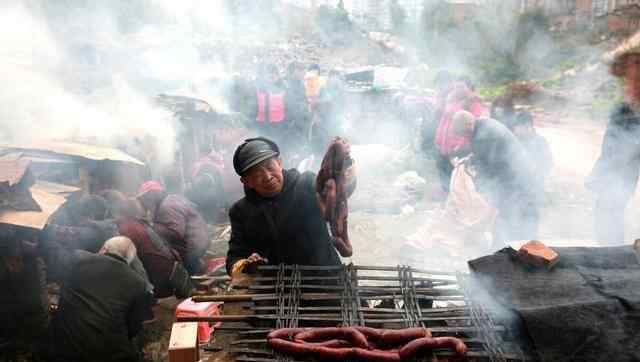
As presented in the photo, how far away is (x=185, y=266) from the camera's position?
237 inches

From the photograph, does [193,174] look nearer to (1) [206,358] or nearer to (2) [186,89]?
(2) [186,89]

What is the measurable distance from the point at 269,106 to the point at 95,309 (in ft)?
20.4

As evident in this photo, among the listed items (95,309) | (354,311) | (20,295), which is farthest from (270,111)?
(354,311)

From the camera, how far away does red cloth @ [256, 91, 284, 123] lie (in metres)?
9.84

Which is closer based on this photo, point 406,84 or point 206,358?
point 206,358

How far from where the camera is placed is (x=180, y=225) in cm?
587

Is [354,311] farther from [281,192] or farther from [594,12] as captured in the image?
[594,12]

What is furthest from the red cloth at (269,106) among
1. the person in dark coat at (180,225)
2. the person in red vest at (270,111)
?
the person in dark coat at (180,225)

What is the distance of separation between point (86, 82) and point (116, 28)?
535cm

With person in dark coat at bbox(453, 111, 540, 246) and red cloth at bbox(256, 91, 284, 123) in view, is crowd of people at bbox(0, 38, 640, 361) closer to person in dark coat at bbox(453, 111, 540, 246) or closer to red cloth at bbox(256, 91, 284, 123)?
person in dark coat at bbox(453, 111, 540, 246)

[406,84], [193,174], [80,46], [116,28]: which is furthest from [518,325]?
[406,84]

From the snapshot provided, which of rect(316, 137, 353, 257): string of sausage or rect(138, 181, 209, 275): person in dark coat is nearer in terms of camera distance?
rect(316, 137, 353, 257): string of sausage

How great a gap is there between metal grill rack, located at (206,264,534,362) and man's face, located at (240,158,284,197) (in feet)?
1.81

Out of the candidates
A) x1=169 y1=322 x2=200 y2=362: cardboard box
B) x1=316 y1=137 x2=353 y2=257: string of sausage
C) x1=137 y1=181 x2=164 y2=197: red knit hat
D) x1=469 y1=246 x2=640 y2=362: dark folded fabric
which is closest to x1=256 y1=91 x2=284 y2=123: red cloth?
x1=137 y1=181 x2=164 y2=197: red knit hat
